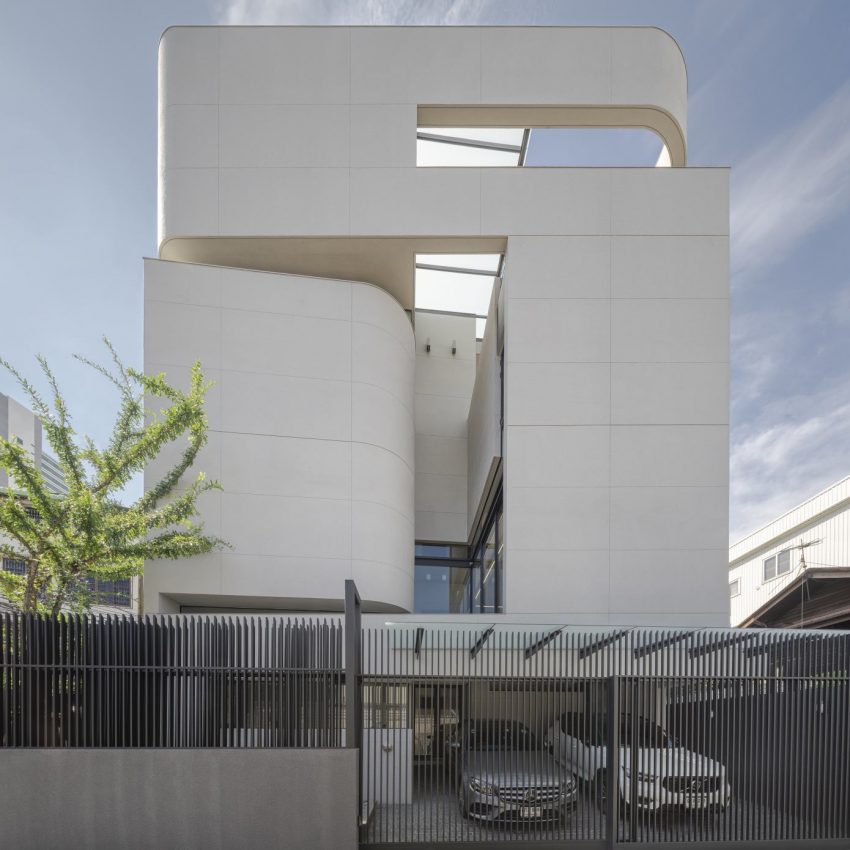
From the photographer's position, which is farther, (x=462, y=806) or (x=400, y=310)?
(x=400, y=310)

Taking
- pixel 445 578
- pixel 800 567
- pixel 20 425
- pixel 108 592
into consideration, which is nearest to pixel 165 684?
pixel 108 592

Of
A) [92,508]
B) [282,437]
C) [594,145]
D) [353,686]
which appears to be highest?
[594,145]

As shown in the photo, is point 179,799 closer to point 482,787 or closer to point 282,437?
point 482,787

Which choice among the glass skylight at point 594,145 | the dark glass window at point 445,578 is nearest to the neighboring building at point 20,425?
the dark glass window at point 445,578

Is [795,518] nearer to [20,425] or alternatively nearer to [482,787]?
[482,787]

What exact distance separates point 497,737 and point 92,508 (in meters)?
7.55

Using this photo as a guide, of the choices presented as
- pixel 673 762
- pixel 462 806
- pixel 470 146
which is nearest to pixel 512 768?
pixel 462 806

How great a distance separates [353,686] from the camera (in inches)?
326

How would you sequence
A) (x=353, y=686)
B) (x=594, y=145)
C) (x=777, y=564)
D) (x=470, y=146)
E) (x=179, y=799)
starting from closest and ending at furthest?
1. (x=179, y=799)
2. (x=353, y=686)
3. (x=594, y=145)
4. (x=470, y=146)
5. (x=777, y=564)

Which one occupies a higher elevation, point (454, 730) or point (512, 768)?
point (454, 730)

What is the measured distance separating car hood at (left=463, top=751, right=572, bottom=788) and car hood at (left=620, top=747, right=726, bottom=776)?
3.10 ft

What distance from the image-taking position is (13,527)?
37.4ft

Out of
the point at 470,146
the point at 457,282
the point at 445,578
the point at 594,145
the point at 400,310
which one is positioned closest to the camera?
the point at 400,310

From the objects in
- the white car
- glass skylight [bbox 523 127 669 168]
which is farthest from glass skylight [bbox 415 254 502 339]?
the white car
